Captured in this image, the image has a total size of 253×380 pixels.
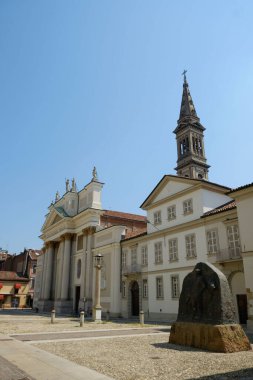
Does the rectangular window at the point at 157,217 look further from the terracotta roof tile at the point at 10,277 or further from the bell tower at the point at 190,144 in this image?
the terracotta roof tile at the point at 10,277

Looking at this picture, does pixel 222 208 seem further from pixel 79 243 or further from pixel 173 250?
pixel 79 243

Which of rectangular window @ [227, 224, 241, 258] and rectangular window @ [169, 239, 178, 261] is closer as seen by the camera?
rectangular window @ [227, 224, 241, 258]

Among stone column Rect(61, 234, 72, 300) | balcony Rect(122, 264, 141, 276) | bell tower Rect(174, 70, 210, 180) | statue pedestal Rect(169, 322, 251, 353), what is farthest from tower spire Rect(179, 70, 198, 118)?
statue pedestal Rect(169, 322, 251, 353)

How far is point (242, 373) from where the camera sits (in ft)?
24.9

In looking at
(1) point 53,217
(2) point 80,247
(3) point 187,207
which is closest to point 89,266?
(2) point 80,247

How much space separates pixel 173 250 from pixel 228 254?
6432 millimetres

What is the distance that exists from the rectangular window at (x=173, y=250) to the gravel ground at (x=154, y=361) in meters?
15.1

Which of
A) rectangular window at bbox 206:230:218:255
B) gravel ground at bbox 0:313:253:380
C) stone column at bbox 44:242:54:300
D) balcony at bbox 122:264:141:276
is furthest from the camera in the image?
stone column at bbox 44:242:54:300

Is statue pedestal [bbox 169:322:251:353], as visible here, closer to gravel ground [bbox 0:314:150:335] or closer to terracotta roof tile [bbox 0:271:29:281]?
gravel ground [bbox 0:314:150:335]

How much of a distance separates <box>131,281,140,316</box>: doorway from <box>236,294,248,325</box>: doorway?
12.6m

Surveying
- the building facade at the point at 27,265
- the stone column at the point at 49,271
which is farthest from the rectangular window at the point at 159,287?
the building facade at the point at 27,265

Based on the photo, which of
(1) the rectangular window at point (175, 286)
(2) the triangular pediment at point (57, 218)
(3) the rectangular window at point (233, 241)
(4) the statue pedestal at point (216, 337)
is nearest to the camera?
(4) the statue pedestal at point (216, 337)

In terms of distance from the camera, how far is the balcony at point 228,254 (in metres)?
21.4

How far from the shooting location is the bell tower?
6142 cm
